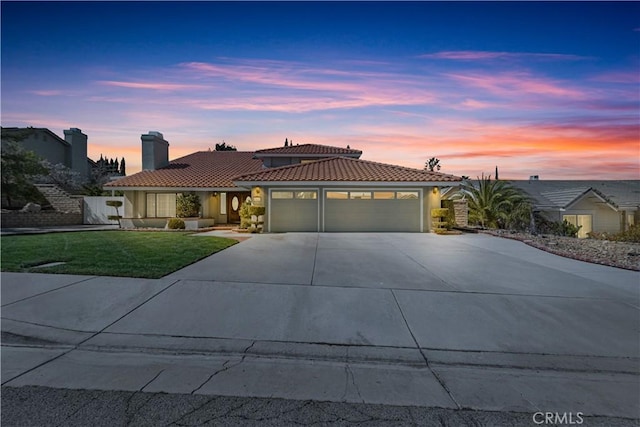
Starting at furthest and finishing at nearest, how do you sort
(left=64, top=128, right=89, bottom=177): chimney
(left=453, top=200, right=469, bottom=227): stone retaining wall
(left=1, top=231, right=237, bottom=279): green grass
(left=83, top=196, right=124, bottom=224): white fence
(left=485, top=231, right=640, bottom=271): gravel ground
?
(left=64, top=128, right=89, bottom=177): chimney, (left=83, top=196, right=124, bottom=224): white fence, (left=453, top=200, right=469, bottom=227): stone retaining wall, (left=485, top=231, right=640, bottom=271): gravel ground, (left=1, top=231, right=237, bottom=279): green grass

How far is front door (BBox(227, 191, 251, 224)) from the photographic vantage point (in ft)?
67.6

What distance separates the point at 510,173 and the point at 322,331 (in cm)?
3434

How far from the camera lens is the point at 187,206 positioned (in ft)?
58.8

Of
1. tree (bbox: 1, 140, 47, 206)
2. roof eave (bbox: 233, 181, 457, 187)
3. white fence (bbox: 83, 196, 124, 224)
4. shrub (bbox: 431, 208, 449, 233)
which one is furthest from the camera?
white fence (bbox: 83, 196, 124, 224)

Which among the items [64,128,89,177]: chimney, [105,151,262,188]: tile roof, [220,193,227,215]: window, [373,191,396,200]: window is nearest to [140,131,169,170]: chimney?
[105,151,262,188]: tile roof

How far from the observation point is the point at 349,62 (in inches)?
480

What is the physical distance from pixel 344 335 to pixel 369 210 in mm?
12354

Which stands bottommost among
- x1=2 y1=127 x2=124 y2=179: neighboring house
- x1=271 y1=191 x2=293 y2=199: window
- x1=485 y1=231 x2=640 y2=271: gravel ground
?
x1=485 y1=231 x2=640 y2=271: gravel ground

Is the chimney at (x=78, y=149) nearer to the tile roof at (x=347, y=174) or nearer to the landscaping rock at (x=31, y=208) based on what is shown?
the landscaping rock at (x=31, y=208)

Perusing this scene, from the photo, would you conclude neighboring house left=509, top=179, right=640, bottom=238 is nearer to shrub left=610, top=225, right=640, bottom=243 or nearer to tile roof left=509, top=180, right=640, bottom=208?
tile roof left=509, top=180, right=640, bottom=208

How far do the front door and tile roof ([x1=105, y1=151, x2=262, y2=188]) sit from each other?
134 cm

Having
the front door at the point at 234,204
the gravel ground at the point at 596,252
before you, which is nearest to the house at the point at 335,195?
the front door at the point at 234,204

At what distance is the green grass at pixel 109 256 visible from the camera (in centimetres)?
694

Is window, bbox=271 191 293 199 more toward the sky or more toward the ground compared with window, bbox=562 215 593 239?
more toward the sky
